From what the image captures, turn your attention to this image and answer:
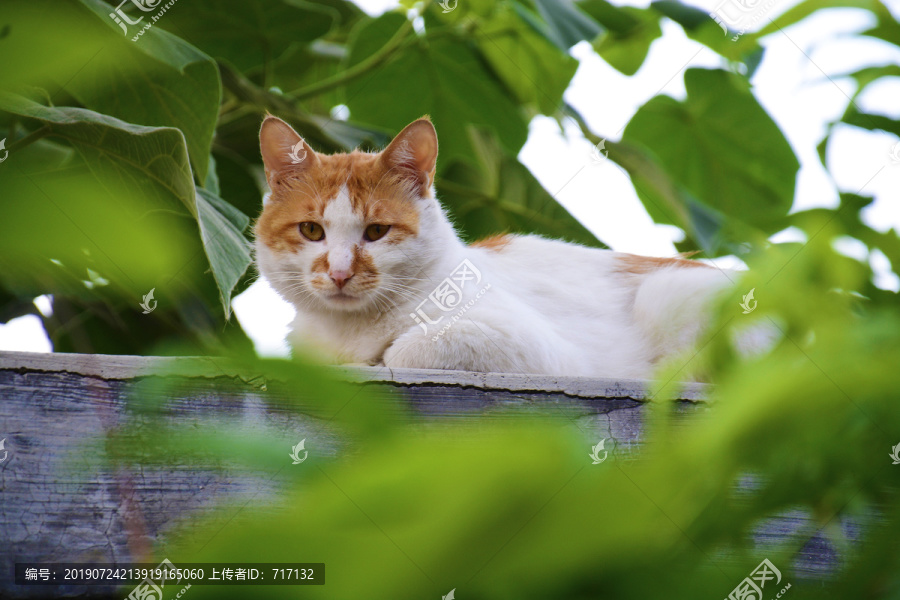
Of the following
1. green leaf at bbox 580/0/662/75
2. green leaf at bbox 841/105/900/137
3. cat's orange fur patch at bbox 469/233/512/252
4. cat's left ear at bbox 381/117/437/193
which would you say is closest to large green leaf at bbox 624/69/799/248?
green leaf at bbox 580/0/662/75

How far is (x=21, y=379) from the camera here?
0.60 metres

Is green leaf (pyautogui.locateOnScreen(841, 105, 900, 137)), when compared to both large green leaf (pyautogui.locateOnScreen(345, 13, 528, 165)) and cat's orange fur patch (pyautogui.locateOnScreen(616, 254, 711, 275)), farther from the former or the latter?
large green leaf (pyautogui.locateOnScreen(345, 13, 528, 165))

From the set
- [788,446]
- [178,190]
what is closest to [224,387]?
[178,190]

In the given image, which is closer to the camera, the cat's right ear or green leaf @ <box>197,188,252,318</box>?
green leaf @ <box>197,188,252,318</box>

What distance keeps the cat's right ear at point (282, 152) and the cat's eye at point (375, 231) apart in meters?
0.18

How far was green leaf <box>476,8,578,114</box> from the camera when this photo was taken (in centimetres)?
169

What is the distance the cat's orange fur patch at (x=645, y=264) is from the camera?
157cm

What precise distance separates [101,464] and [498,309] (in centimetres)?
80

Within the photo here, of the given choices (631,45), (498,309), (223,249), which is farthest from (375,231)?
(631,45)

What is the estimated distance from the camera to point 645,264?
1604 millimetres

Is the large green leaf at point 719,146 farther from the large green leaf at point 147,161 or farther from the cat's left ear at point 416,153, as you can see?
the large green leaf at point 147,161

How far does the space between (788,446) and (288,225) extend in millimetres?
1253

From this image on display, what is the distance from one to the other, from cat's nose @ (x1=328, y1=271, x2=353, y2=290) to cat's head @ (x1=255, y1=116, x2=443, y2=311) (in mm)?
21

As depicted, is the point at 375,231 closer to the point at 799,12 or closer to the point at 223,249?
the point at 223,249
